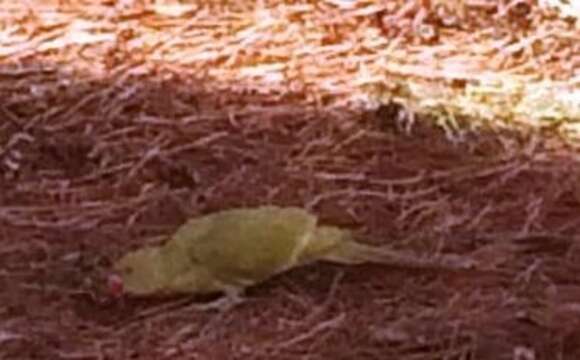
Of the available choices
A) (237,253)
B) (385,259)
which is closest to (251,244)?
(237,253)

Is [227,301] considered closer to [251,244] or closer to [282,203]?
[251,244]

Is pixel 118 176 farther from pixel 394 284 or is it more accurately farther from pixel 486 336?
pixel 486 336

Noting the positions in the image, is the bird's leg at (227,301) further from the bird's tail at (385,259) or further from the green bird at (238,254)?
the bird's tail at (385,259)

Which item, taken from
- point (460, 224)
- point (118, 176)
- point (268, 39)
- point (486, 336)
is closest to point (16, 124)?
point (118, 176)

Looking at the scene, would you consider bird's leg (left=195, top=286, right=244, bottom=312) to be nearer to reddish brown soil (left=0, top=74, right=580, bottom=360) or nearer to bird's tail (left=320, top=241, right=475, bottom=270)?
reddish brown soil (left=0, top=74, right=580, bottom=360)

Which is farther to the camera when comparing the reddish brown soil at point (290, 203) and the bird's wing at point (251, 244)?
the bird's wing at point (251, 244)

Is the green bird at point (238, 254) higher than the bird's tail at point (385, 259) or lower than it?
higher

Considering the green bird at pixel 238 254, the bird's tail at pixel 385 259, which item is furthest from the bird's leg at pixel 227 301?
the bird's tail at pixel 385 259
